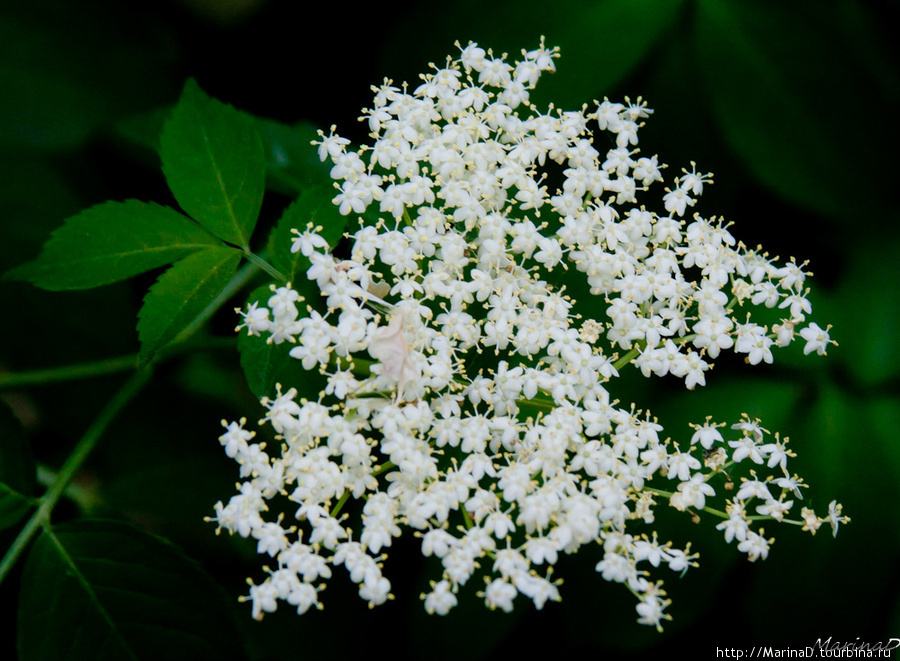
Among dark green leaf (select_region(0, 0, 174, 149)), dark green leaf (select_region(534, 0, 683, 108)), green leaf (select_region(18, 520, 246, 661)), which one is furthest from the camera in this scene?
dark green leaf (select_region(0, 0, 174, 149))

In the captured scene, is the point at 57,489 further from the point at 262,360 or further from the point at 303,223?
the point at 303,223

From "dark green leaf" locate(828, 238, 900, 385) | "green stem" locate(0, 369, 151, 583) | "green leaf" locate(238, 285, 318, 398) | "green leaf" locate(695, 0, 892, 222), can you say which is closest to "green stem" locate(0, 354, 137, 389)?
"green stem" locate(0, 369, 151, 583)

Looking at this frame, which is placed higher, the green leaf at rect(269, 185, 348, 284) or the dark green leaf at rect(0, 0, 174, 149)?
the dark green leaf at rect(0, 0, 174, 149)

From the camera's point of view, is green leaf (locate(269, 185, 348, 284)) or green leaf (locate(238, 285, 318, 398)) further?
green leaf (locate(269, 185, 348, 284))

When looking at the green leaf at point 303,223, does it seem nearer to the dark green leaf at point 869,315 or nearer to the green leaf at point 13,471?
the green leaf at point 13,471

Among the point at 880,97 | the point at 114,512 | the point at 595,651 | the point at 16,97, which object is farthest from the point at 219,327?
the point at 880,97

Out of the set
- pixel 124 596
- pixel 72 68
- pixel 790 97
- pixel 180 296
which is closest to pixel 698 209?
pixel 790 97

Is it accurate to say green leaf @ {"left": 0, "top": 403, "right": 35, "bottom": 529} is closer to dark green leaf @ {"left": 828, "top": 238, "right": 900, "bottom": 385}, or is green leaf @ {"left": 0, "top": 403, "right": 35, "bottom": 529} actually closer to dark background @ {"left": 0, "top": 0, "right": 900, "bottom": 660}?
dark background @ {"left": 0, "top": 0, "right": 900, "bottom": 660}
